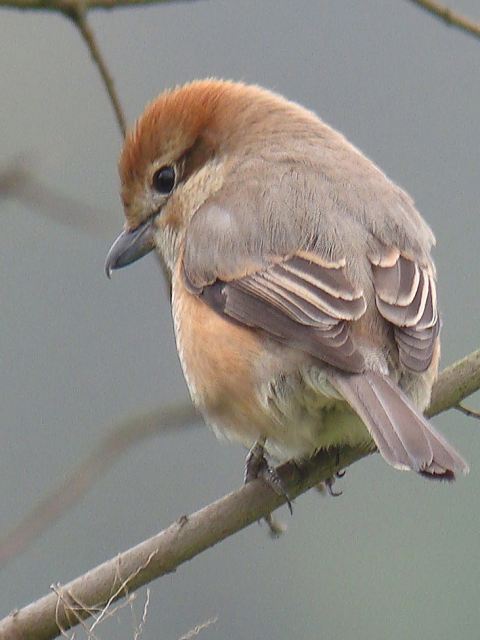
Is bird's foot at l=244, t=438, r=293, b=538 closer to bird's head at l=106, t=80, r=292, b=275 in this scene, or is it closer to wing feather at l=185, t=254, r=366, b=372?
wing feather at l=185, t=254, r=366, b=372

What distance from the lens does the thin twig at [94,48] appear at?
4.21 metres

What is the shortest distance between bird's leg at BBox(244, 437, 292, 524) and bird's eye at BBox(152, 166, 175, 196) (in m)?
1.22

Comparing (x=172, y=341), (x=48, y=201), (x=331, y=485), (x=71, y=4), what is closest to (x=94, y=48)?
(x=71, y=4)

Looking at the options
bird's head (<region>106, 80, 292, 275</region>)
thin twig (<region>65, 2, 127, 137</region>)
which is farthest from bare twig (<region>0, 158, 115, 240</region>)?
bird's head (<region>106, 80, 292, 275</region>)

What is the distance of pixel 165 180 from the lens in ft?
17.1

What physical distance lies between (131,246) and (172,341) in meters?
6.02

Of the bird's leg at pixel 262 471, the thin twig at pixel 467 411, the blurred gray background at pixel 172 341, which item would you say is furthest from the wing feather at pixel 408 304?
the blurred gray background at pixel 172 341

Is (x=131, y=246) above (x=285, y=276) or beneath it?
beneath

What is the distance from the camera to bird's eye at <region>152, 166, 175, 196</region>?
5199 mm

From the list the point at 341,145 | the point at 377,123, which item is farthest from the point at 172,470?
the point at 341,145

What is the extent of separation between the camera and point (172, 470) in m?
14.2

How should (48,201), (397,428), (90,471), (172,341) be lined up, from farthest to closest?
(172,341) → (397,428) → (48,201) → (90,471)

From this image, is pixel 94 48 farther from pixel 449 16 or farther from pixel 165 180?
pixel 449 16

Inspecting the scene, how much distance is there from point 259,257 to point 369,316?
49 centimetres
